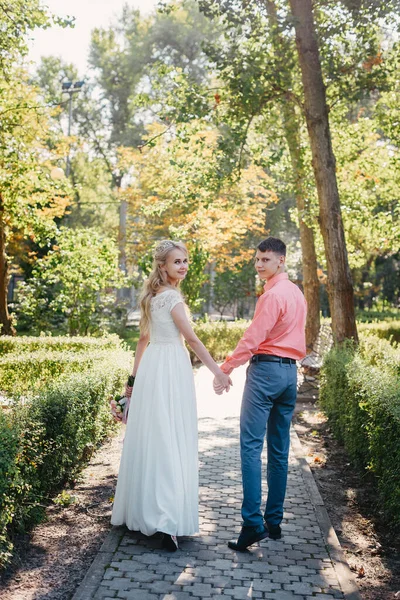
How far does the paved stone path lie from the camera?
4.23 m

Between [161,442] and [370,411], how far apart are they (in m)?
2.30

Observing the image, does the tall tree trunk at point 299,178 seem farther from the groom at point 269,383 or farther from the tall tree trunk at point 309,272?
the groom at point 269,383

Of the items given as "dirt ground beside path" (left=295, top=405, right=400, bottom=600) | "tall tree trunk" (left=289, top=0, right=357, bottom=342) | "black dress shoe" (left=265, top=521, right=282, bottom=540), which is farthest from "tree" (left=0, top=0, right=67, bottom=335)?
"black dress shoe" (left=265, top=521, right=282, bottom=540)

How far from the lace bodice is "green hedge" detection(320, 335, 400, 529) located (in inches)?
71.9

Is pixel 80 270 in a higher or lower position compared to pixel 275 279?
higher

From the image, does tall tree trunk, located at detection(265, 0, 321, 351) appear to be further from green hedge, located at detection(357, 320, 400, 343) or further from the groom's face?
the groom's face

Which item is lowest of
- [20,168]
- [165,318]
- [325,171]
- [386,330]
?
[386,330]

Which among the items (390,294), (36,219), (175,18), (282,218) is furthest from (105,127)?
(36,219)

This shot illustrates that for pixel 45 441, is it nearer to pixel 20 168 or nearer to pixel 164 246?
pixel 164 246

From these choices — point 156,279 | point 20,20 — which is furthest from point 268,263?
point 20,20

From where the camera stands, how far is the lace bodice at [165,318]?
521 cm

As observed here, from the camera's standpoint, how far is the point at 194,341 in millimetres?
5109

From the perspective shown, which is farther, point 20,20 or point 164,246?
point 20,20

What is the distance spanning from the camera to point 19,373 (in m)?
10.2
